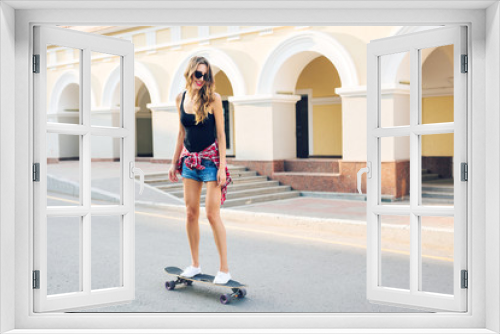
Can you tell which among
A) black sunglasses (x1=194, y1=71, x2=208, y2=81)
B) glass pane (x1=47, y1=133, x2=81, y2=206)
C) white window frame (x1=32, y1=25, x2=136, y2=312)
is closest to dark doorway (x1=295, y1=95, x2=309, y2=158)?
glass pane (x1=47, y1=133, x2=81, y2=206)

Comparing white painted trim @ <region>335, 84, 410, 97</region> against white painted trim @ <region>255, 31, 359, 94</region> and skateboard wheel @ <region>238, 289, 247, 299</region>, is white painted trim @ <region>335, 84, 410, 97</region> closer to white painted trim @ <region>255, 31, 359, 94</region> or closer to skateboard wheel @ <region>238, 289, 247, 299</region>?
white painted trim @ <region>255, 31, 359, 94</region>

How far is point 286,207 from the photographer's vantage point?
10977 mm

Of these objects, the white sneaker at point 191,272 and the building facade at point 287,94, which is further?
the building facade at point 287,94

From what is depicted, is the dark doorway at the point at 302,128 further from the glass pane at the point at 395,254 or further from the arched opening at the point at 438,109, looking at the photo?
the glass pane at the point at 395,254

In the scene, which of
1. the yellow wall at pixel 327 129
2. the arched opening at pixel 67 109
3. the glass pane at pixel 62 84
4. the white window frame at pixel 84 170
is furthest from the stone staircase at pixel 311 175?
the arched opening at pixel 67 109

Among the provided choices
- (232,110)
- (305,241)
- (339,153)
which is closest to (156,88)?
(232,110)

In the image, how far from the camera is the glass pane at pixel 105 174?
1166 centimetres

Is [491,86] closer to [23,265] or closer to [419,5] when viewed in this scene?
[419,5]

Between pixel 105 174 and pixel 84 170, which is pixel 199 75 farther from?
pixel 105 174

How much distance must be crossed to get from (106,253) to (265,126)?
24.4 ft

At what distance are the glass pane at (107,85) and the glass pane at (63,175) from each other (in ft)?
6.71

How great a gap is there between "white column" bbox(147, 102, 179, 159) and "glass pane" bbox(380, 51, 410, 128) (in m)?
6.59

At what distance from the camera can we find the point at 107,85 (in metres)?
17.6

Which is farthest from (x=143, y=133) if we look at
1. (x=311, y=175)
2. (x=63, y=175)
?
(x=311, y=175)
